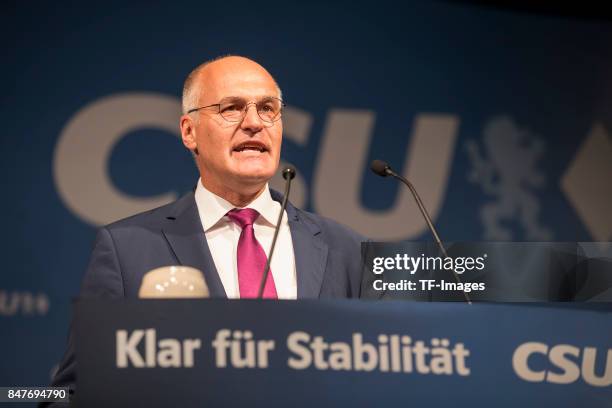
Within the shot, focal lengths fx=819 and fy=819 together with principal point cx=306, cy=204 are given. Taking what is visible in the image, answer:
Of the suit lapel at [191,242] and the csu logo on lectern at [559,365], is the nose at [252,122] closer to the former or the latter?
the suit lapel at [191,242]

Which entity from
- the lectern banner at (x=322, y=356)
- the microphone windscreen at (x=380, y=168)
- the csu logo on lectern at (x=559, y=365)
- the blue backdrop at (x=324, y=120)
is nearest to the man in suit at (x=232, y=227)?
the microphone windscreen at (x=380, y=168)

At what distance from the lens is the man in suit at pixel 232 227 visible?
223 cm

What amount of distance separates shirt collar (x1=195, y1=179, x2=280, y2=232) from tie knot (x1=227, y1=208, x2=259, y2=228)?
2cm

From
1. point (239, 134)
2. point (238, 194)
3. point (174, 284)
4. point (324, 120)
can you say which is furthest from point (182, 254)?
point (324, 120)

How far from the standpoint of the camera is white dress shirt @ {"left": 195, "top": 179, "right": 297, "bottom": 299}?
7.39ft

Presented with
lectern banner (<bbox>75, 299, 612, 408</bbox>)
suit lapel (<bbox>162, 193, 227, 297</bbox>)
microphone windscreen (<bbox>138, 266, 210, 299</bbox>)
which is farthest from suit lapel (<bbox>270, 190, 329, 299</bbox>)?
lectern banner (<bbox>75, 299, 612, 408</bbox>)

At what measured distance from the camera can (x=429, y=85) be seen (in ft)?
14.4

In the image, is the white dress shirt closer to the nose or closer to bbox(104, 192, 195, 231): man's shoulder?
bbox(104, 192, 195, 231): man's shoulder

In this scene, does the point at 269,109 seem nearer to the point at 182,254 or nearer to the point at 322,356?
the point at 182,254

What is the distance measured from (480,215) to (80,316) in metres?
3.24

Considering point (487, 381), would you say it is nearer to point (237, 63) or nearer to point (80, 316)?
point (80, 316)

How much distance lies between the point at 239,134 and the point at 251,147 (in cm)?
5

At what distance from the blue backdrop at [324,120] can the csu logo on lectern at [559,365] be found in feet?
9.01

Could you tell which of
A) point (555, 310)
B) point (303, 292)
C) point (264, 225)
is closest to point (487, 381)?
point (555, 310)
